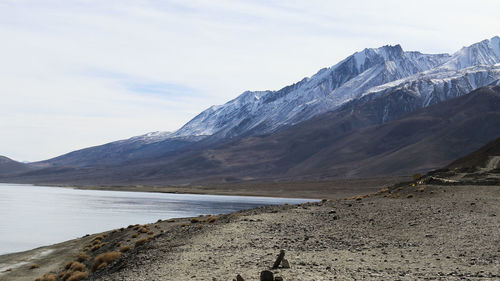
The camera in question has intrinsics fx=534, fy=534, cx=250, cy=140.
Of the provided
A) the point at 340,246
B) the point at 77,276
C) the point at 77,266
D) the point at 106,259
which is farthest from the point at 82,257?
the point at 340,246

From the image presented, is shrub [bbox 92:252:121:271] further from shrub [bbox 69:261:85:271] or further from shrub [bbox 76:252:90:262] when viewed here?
shrub [bbox 76:252:90:262]

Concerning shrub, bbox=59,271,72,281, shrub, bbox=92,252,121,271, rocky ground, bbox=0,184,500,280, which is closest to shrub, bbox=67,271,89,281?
rocky ground, bbox=0,184,500,280

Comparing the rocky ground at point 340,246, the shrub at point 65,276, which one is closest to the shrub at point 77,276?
the rocky ground at point 340,246

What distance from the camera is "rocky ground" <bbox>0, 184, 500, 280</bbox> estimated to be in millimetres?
19156

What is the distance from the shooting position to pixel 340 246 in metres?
24.6

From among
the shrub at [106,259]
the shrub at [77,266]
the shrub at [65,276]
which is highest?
the shrub at [106,259]

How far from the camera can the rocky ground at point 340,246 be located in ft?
62.8

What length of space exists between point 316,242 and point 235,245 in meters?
3.90

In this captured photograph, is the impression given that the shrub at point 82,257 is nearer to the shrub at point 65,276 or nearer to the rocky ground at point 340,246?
the rocky ground at point 340,246

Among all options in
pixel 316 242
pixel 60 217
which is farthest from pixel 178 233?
pixel 60 217

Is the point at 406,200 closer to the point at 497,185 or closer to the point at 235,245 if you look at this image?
the point at 497,185

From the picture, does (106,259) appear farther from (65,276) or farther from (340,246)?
(340,246)

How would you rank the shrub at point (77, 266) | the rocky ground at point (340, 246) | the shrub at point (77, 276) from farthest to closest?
the shrub at point (77, 266) → the shrub at point (77, 276) → the rocky ground at point (340, 246)

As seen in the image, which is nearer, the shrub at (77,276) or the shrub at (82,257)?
the shrub at (77,276)
